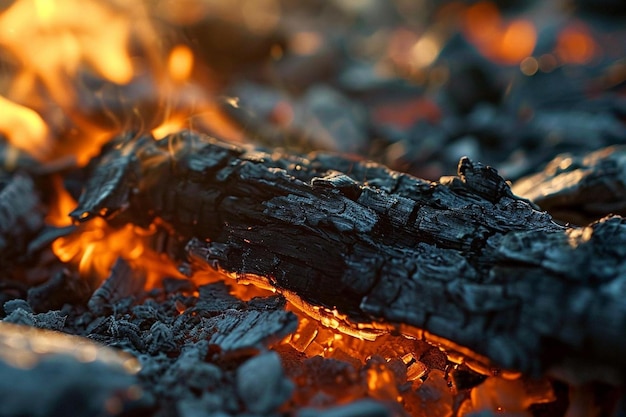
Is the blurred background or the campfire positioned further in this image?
the blurred background

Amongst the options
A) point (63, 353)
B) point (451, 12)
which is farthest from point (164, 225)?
point (451, 12)

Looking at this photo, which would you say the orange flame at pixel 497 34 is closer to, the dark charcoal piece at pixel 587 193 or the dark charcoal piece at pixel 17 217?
the dark charcoal piece at pixel 587 193

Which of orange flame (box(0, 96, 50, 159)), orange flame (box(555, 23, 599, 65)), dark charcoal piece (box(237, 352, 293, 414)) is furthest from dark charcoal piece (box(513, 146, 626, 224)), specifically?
orange flame (box(555, 23, 599, 65))

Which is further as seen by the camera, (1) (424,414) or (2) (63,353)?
(1) (424,414)

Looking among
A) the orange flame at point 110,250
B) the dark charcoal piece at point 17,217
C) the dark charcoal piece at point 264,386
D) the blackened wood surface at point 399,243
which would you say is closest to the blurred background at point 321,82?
the dark charcoal piece at point 17,217

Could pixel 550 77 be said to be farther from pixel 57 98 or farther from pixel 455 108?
pixel 57 98

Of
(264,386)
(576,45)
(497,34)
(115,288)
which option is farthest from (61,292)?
(497,34)

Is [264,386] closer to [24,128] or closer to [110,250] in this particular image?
[110,250]

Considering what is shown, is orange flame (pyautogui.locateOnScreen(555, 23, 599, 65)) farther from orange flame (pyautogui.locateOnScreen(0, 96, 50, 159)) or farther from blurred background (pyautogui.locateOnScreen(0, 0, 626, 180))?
orange flame (pyautogui.locateOnScreen(0, 96, 50, 159))
